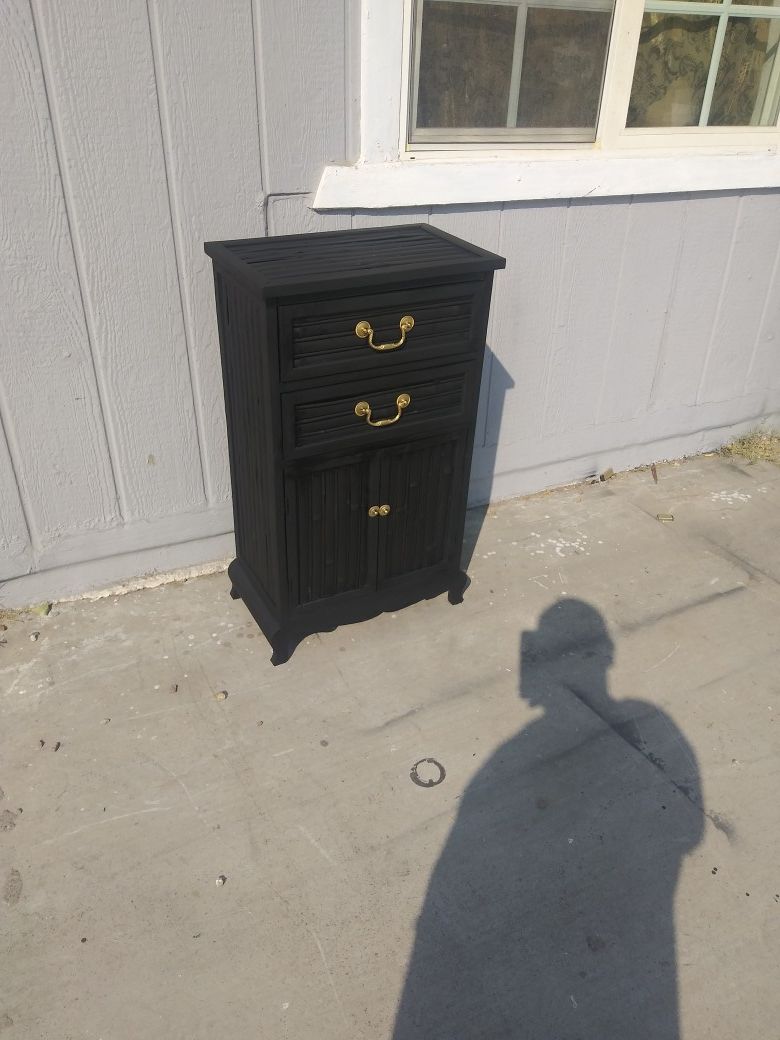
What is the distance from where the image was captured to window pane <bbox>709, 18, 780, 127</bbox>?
10.5 ft

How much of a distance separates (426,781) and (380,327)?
128cm

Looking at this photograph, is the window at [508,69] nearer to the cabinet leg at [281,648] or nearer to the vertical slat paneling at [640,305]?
the vertical slat paneling at [640,305]

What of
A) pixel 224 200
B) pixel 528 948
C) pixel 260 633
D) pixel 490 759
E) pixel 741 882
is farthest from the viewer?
pixel 260 633

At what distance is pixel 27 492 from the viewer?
2.60 metres

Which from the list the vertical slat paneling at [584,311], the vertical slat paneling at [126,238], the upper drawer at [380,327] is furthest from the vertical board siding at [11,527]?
the vertical slat paneling at [584,311]

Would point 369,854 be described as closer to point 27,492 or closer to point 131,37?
point 27,492

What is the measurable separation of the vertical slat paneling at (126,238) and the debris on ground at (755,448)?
2783 mm

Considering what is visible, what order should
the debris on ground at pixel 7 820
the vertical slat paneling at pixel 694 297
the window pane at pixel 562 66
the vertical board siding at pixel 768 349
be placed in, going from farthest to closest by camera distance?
1. the vertical board siding at pixel 768 349
2. the vertical slat paneling at pixel 694 297
3. the window pane at pixel 562 66
4. the debris on ground at pixel 7 820

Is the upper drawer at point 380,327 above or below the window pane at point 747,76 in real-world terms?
below

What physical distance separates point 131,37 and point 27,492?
1.40 meters

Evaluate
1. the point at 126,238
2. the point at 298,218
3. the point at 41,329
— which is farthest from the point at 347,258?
the point at 41,329

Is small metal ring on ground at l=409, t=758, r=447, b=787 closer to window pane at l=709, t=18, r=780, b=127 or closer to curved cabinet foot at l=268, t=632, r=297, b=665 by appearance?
curved cabinet foot at l=268, t=632, r=297, b=665

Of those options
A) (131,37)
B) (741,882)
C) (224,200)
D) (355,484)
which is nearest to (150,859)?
(355,484)

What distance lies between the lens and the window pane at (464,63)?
263 centimetres
